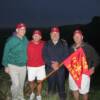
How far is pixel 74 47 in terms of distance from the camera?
355 inches

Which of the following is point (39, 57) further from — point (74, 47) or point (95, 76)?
point (95, 76)

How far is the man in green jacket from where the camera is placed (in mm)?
9086

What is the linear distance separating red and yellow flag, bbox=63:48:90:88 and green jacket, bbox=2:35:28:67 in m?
0.96

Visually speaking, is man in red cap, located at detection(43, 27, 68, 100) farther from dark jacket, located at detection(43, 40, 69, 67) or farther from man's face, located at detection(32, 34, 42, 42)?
man's face, located at detection(32, 34, 42, 42)

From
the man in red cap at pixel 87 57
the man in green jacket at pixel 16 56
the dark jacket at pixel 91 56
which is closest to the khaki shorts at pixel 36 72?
the man in green jacket at pixel 16 56

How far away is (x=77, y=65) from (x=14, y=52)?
141cm

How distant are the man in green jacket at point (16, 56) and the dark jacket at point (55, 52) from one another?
19.1 inches

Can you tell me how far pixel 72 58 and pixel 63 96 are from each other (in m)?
0.86

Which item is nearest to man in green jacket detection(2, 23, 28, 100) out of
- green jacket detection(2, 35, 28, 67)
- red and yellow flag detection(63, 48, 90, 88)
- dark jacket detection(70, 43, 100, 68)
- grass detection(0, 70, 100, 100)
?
green jacket detection(2, 35, 28, 67)

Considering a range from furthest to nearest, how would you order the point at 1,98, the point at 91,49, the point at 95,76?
1. the point at 95,76
2. the point at 1,98
3. the point at 91,49

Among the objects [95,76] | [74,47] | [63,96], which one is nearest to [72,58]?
[74,47]

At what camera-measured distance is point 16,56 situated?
30.0 ft

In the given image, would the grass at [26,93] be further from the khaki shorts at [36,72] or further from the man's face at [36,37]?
the man's face at [36,37]

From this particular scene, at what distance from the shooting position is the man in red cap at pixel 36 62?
368 inches
